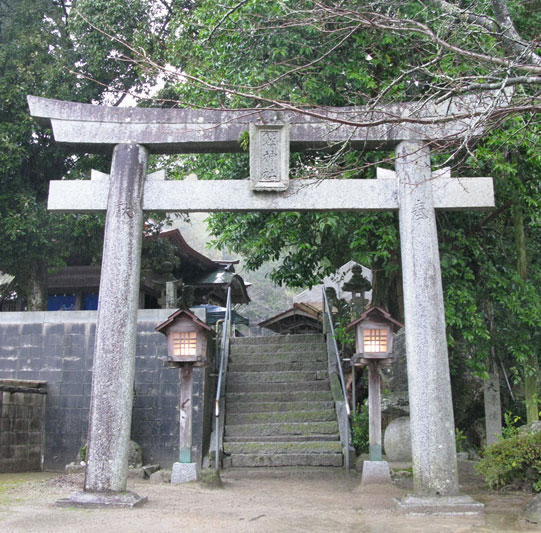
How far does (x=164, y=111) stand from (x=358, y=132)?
225cm

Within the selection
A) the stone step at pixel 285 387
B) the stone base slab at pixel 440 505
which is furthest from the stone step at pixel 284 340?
the stone base slab at pixel 440 505

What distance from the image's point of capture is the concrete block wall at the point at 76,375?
992 cm

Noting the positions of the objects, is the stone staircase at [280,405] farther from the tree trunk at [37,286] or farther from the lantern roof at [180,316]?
the tree trunk at [37,286]

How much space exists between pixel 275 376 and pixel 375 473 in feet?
A: 12.3

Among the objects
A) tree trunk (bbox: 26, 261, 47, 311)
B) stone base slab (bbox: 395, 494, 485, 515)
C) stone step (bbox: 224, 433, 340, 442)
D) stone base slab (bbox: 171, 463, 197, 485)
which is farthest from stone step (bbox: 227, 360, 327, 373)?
stone base slab (bbox: 395, 494, 485, 515)

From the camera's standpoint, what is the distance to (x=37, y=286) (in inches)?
548

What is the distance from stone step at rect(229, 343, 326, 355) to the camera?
11.9m

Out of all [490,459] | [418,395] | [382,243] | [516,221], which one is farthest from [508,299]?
[418,395]

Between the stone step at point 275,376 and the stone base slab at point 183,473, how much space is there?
125 inches

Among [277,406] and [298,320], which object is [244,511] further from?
[298,320]

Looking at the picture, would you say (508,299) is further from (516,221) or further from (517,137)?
(517,137)

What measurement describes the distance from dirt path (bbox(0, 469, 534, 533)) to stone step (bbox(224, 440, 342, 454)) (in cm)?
90

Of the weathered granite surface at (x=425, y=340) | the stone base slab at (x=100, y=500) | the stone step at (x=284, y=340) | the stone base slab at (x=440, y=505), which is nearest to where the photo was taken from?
the stone base slab at (x=440, y=505)

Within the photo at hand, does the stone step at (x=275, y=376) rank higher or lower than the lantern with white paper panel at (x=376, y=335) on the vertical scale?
lower
